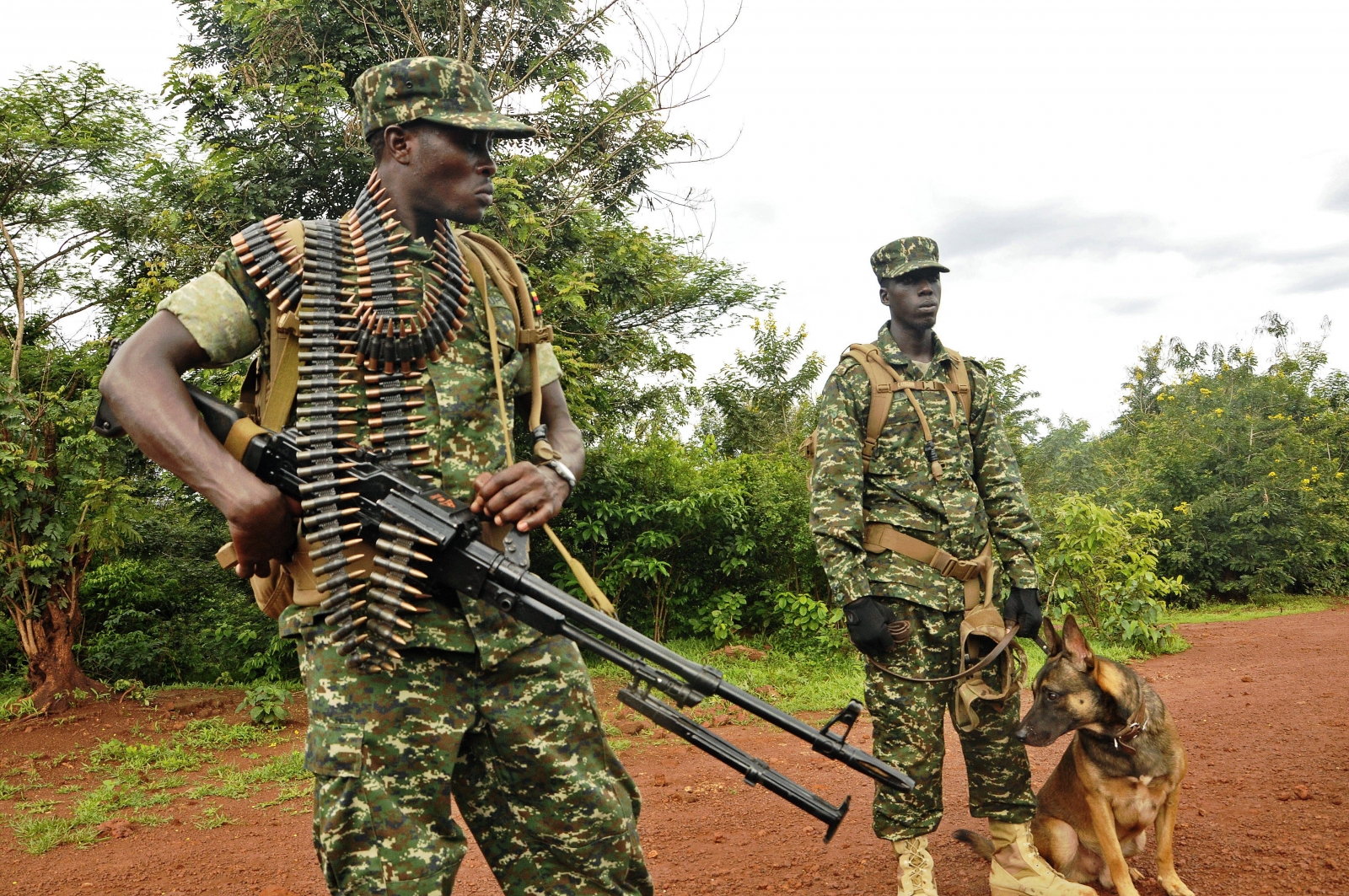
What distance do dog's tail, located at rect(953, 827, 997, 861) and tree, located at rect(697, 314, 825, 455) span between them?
14.2 m

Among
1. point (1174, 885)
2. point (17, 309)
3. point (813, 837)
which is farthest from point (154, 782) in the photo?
point (1174, 885)

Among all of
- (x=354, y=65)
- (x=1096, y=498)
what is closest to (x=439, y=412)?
(x=354, y=65)

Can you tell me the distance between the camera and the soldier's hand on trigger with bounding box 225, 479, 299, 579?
7.45 ft

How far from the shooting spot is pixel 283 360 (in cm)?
251

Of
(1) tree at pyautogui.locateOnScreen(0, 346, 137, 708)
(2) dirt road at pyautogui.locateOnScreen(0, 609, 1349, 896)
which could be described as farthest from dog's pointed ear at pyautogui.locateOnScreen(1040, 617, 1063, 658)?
(1) tree at pyautogui.locateOnScreen(0, 346, 137, 708)

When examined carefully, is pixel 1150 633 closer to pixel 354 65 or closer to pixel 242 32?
pixel 354 65

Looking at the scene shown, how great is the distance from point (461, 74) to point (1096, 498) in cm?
1405

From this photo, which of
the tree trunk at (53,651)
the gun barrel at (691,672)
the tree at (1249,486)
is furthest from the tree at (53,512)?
the tree at (1249,486)

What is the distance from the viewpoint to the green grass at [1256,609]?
1394 cm

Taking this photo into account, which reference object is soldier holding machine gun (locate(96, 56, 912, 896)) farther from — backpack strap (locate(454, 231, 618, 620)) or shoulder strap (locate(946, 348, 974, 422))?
shoulder strap (locate(946, 348, 974, 422))

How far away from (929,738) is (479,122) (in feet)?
9.92

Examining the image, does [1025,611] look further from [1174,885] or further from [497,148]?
[497,148]

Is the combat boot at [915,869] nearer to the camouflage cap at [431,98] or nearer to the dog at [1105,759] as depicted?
the dog at [1105,759]

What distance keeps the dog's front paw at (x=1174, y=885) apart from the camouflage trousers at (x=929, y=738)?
23.0 inches
